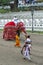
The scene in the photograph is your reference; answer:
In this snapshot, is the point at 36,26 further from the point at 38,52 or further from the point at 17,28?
the point at 38,52

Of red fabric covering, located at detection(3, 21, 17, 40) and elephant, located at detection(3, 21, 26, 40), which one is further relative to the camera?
red fabric covering, located at detection(3, 21, 17, 40)

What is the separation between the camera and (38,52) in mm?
17703

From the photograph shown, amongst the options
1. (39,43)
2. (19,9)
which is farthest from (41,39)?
(19,9)

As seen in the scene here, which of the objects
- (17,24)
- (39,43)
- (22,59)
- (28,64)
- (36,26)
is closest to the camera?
(28,64)

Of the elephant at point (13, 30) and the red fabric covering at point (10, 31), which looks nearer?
the elephant at point (13, 30)

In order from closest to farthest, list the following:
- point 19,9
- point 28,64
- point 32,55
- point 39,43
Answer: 1. point 28,64
2. point 32,55
3. point 39,43
4. point 19,9

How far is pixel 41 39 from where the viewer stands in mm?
22672

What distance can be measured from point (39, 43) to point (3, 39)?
3.07 meters

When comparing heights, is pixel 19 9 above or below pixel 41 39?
below

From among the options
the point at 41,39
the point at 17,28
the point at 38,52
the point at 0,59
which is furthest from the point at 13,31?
the point at 0,59

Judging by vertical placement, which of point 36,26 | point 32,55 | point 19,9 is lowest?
point 19,9

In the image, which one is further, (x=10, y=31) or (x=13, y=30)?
(x=10, y=31)

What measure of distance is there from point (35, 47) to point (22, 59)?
3.71 meters

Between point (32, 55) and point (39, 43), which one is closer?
point (32, 55)
